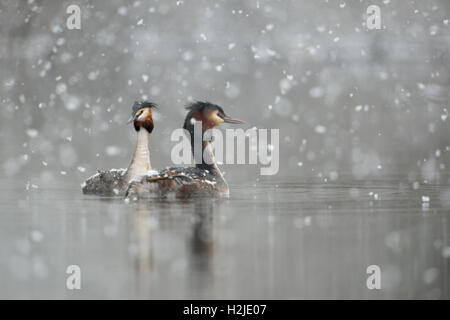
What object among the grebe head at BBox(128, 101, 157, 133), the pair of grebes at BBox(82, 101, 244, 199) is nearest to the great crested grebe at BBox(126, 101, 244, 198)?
the pair of grebes at BBox(82, 101, 244, 199)

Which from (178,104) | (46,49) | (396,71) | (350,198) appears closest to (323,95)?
(396,71)

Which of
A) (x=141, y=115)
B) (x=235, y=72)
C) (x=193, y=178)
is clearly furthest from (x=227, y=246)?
(x=235, y=72)

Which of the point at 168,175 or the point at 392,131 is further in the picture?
the point at 392,131

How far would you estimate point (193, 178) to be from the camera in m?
15.2

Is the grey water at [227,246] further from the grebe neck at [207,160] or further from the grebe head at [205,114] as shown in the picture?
the grebe head at [205,114]

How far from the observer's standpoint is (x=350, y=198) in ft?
51.3

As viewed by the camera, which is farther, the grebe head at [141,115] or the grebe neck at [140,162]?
the grebe head at [141,115]

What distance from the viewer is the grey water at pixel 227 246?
867 centimetres

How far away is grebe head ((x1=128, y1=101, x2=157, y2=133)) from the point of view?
52.2ft

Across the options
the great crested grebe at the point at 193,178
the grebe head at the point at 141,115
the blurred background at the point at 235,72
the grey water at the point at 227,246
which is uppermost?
the blurred background at the point at 235,72

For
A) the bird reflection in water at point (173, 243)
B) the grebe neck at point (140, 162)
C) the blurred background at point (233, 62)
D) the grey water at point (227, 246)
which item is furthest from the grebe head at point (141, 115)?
the blurred background at point (233, 62)

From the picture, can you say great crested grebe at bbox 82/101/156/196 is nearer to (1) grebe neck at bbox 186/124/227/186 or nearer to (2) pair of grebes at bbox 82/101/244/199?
(2) pair of grebes at bbox 82/101/244/199
